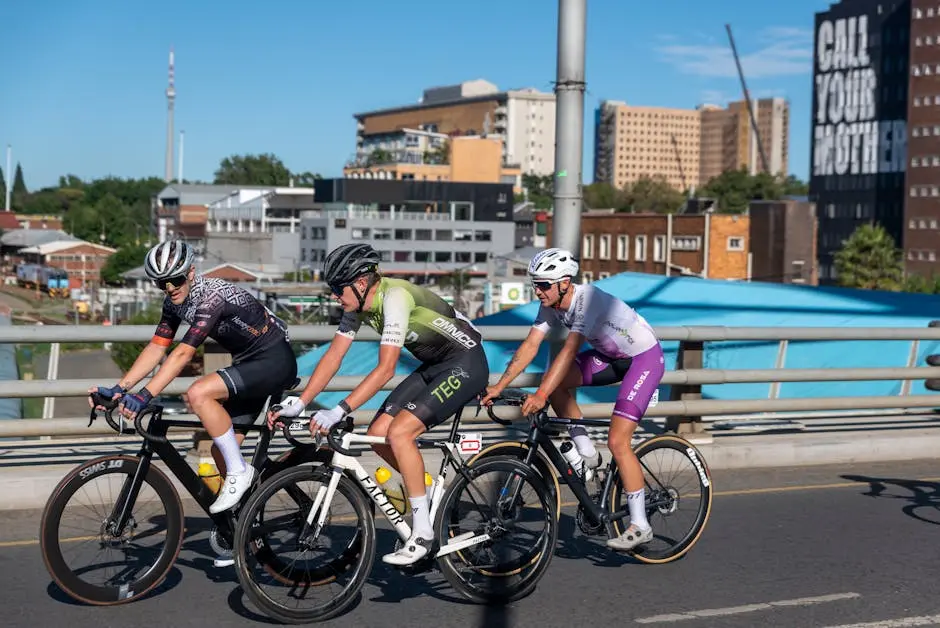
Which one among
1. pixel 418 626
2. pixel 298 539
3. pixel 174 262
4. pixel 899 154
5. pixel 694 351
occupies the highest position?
pixel 899 154

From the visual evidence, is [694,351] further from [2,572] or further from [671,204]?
[671,204]

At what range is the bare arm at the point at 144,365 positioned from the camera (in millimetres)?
6219

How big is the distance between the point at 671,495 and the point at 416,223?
140 meters

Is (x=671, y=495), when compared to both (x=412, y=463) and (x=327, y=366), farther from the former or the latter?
(x=327, y=366)

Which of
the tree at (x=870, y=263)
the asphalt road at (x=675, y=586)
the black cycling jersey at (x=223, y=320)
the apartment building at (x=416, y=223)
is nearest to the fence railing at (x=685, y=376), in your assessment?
the asphalt road at (x=675, y=586)

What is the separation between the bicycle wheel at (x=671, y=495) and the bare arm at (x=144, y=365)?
8.69ft

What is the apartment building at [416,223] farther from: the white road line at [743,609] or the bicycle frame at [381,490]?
the bicycle frame at [381,490]

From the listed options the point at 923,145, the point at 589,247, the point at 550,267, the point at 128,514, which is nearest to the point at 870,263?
the point at 589,247

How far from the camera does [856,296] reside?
2098 cm

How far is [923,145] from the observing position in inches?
5832

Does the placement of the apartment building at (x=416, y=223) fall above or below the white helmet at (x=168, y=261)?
above

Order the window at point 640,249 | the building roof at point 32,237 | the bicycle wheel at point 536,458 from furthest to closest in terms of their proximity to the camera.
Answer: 1. the building roof at point 32,237
2. the window at point 640,249
3. the bicycle wheel at point 536,458

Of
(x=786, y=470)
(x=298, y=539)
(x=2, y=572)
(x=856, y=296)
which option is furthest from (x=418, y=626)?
(x=856, y=296)

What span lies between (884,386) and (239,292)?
41.1 feet
